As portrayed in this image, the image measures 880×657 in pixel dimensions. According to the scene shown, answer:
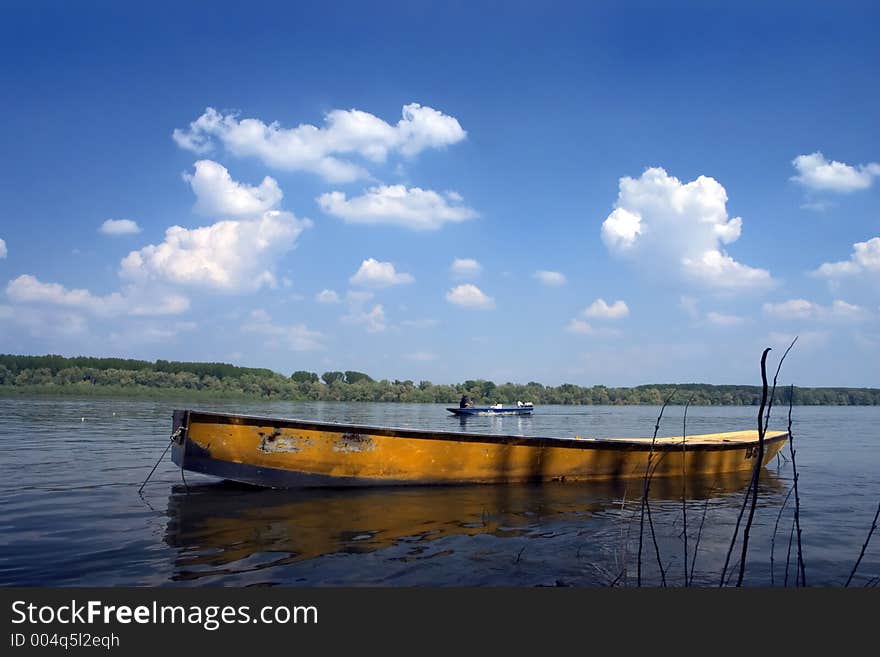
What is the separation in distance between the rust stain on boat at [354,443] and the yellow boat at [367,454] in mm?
16

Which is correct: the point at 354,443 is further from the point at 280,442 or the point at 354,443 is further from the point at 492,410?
the point at 492,410

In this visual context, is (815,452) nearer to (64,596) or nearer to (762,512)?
(762,512)

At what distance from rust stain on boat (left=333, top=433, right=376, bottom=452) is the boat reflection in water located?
0.67 m

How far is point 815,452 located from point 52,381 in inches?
2778

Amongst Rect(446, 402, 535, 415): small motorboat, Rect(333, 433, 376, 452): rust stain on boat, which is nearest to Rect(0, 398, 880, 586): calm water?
Answer: Rect(333, 433, 376, 452): rust stain on boat

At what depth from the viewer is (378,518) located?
286 inches

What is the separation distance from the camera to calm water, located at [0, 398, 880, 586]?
513cm

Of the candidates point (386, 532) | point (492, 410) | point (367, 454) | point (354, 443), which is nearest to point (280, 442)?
point (354, 443)

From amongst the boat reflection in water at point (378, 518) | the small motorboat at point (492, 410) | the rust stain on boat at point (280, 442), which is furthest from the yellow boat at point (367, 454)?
the small motorboat at point (492, 410)

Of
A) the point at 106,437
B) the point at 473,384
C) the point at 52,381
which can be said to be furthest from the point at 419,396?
the point at 106,437

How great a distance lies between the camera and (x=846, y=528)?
25.0 ft

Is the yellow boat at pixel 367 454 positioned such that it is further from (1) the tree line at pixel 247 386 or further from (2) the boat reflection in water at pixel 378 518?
(1) the tree line at pixel 247 386

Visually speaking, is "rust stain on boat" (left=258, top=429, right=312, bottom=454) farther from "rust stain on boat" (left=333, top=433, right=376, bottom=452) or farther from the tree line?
the tree line

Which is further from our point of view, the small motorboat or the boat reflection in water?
the small motorboat
